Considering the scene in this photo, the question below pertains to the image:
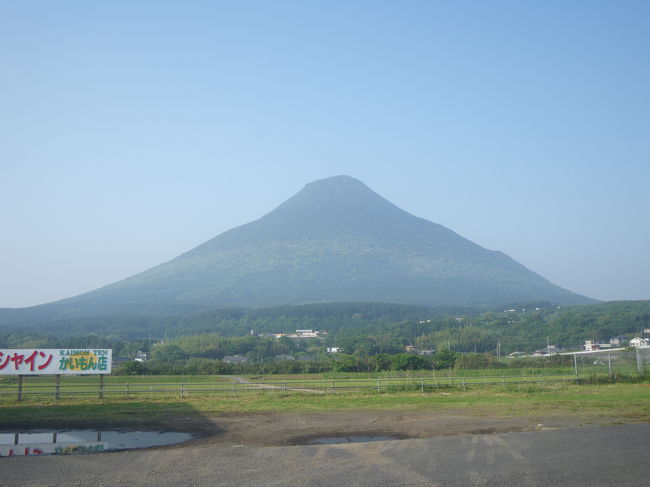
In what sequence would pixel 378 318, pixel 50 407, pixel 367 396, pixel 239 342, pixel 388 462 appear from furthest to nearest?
pixel 378 318 → pixel 239 342 → pixel 367 396 → pixel 50 407 → pixel 388 462

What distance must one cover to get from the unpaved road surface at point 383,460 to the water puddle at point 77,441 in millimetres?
825

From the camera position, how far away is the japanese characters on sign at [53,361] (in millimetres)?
26812

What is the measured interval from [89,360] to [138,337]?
12807 cm

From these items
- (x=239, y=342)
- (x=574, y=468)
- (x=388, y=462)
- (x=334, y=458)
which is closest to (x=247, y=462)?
(x=334, y=458)

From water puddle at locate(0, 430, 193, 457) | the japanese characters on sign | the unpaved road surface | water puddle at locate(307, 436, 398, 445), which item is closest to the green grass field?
the japanese characters on sign

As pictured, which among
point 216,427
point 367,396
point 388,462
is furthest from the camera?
point 367,396

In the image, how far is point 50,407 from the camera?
76.0 ft

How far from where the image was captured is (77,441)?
14.9 metres

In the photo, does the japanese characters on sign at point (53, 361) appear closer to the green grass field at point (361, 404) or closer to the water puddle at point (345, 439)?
the green grass field at point (361, 404)

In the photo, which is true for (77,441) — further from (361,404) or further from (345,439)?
(361,404)

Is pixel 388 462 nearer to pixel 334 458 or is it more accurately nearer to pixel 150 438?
pixel 334 458

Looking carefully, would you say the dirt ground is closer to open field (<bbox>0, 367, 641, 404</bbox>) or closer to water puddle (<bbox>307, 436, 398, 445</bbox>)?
water puddle (<bbox>307, 436, 398, 445</bbox>)

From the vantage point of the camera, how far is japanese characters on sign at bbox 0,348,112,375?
26812mm

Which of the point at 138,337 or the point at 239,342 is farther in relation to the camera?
the point at 138,337
